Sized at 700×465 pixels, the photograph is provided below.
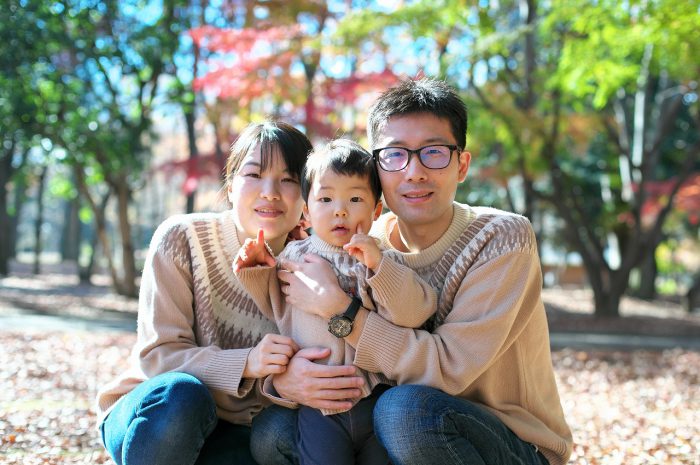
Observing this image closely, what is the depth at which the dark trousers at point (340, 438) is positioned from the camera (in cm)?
204

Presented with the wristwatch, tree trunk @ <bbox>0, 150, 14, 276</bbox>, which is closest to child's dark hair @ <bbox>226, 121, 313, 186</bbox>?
the wristwatch

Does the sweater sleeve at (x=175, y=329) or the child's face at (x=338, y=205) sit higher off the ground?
the child's face at (x=338, y=205)

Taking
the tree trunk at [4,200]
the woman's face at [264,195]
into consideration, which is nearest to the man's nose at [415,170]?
the woman's face at [264,195]

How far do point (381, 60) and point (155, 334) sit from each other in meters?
7.38

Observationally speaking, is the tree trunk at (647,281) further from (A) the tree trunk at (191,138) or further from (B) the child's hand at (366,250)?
(B) the child's hand at (366,250)

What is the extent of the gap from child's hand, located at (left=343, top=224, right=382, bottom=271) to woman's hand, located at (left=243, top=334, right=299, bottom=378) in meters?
0.36

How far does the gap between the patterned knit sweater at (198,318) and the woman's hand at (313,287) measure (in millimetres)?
245

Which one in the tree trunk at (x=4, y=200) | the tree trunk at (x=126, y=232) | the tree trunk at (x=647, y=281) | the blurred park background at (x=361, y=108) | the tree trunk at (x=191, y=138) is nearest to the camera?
the blurred park background at (x=361, y=108)

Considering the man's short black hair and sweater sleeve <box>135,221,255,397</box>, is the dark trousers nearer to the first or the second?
sweater sleeve <box>135,221,255,397</box>

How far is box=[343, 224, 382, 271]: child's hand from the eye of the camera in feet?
6.87

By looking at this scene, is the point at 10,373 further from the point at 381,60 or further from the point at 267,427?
the point at 381,60

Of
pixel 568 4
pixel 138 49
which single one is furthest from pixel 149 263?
pixel 138 49

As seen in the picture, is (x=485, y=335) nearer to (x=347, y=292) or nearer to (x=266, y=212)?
(x=347, y=292)

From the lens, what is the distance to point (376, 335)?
2.11 meters
